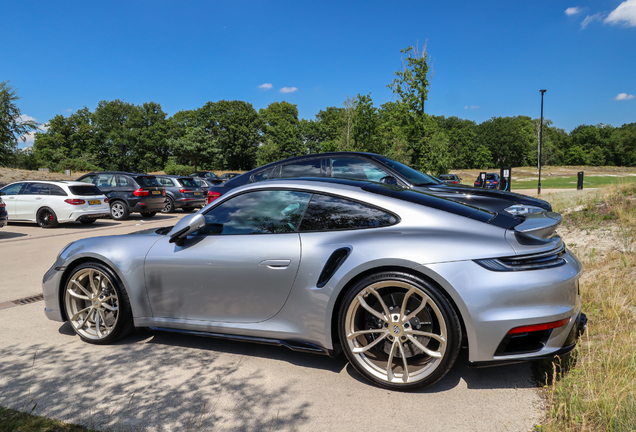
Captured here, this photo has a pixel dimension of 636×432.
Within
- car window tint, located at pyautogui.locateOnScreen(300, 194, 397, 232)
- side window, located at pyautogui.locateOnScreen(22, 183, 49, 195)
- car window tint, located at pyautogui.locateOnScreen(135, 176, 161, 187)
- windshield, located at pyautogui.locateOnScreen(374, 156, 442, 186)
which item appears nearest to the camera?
car window tint, located at pyautogui.locateOnScreen(300, 194, 397, 232)

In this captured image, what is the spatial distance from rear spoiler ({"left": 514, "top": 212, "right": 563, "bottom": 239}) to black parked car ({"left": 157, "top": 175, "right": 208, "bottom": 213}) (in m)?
18.3

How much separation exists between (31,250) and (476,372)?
9.17 m

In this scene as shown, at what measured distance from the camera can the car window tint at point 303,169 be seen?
6750 millimetres

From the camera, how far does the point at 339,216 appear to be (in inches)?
117

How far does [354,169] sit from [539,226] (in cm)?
413

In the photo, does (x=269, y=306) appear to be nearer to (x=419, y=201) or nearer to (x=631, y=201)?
(x=419, y=201)

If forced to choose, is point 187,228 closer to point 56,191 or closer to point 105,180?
point 56,191

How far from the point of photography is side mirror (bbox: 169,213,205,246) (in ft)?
10.4

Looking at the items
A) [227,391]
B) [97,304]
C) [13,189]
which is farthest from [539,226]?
[13,189]

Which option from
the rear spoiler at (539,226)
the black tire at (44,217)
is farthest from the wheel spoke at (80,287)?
the black tire at (44,217)

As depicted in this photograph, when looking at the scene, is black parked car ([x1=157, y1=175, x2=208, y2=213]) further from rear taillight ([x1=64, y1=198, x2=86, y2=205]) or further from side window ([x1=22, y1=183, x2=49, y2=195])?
rear taillight ([x1=64, y1=198, x2=86, y2=205])

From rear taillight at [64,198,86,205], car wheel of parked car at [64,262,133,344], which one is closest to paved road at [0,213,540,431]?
car wheel of parked car at [64,262,133,344]

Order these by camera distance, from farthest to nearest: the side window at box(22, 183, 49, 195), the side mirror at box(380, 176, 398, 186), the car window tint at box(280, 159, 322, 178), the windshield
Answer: the side window at box(22, 183, 49, 195)
the car window tint at box(280, 159, 322, 178)
the windshield
the side mirror at box(380, 176, 398, 186)

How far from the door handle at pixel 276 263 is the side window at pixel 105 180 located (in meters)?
15.3
